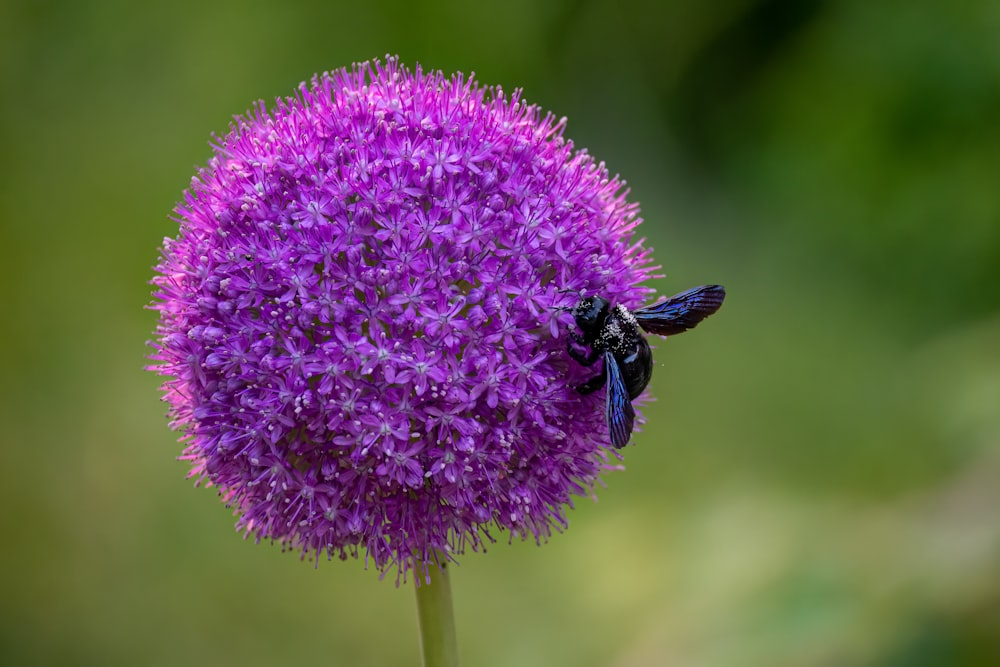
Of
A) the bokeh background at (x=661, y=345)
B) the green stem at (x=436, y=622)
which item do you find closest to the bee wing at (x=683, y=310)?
the green stem at (x=436, y=622)

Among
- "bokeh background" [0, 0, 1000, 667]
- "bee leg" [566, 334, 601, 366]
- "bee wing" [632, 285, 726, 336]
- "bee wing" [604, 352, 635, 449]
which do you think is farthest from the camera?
"bokeh background" [0, 0, 1000, 667]

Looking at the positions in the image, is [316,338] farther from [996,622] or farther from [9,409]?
[9,409]

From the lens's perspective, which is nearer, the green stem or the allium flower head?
the allium flower head

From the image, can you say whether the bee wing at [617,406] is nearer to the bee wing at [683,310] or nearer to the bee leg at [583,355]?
the bee leg at [583,355]

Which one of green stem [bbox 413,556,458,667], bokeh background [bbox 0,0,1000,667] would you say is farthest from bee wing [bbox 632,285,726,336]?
bokeh background [bbox 0,0,1000,667]

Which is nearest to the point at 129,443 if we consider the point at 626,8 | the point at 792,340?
the point at 792,340

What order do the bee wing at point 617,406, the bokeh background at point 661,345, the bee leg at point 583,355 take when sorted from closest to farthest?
the bee wing at point 617,406
the bee leg at point 583,355
the bokeh background at point 661,345

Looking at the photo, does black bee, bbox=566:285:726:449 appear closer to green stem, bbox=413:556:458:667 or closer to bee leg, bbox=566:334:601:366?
bee leg, bbox=566:334:601:366
